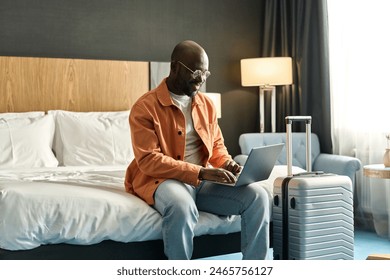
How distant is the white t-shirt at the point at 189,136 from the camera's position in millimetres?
2752

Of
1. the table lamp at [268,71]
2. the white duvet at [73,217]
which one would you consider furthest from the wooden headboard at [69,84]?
the white duvet at [73,217]

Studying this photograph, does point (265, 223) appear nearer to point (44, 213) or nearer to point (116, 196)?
point (116, 196)

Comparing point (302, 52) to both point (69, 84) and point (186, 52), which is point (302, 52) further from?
point (186, 52)

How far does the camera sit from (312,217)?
264 cm

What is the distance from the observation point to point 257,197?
8.33ft

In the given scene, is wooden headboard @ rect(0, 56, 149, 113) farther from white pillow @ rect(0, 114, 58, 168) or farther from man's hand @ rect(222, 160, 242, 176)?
man's hand @ rect(222, 160, 242, 176)

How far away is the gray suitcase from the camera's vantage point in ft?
8.61

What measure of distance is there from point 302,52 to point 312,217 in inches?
107

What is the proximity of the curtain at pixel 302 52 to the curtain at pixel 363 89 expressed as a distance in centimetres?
7

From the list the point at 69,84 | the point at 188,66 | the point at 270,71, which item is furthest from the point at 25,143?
A: the point at 270,71

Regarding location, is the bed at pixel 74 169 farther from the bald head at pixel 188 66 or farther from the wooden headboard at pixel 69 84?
the bald head at pixel 188 66

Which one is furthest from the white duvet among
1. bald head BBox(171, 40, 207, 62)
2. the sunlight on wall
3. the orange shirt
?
the sunlight on wall

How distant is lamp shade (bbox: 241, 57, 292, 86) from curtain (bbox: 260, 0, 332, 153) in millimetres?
198

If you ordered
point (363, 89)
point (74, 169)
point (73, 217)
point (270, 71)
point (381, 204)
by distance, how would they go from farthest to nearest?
point (270, 71) → point (363, 89) → point (381, 204) → point (74, 169) → point (73, 217)
